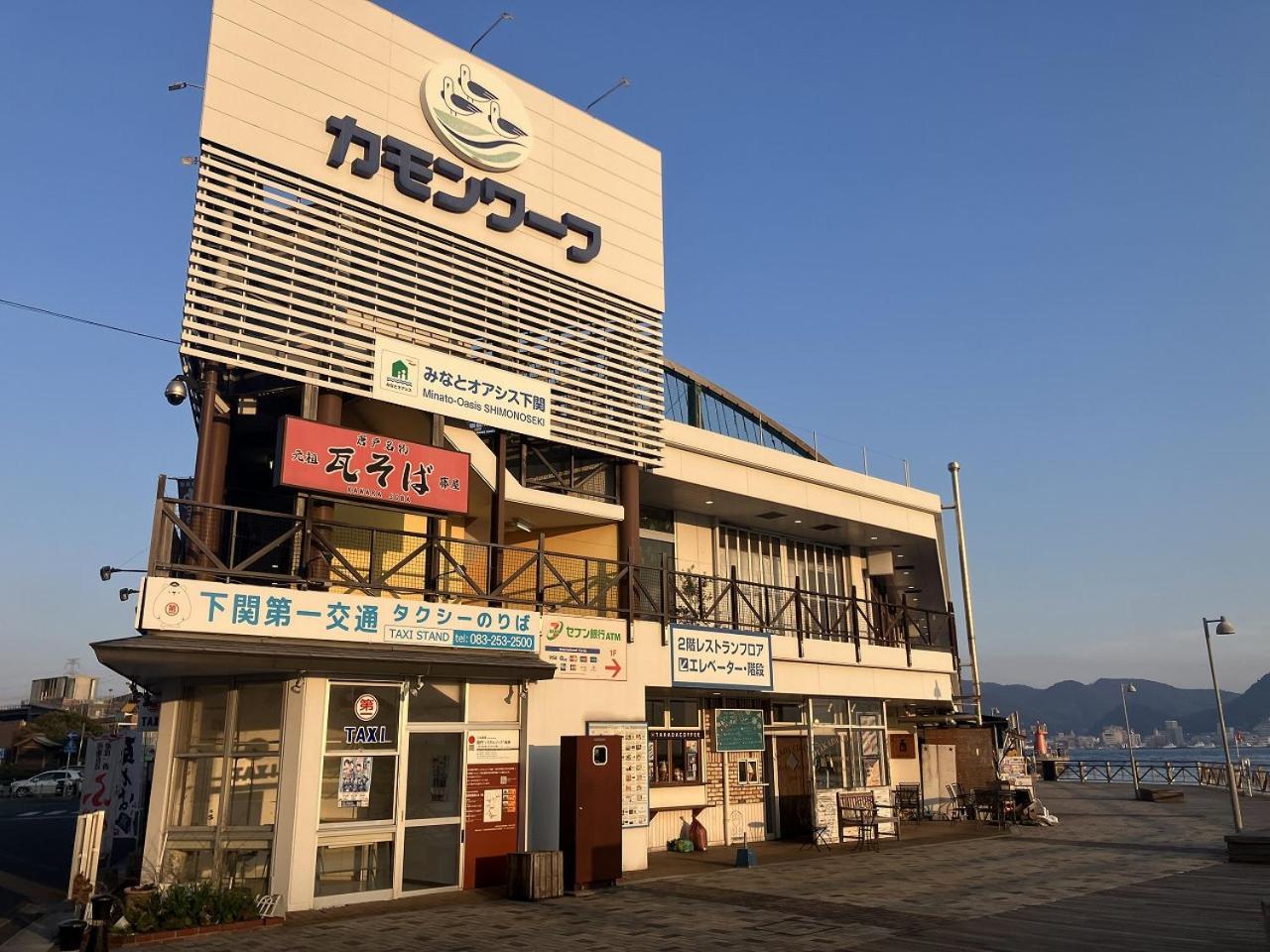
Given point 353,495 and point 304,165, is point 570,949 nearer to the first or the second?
point 353,495

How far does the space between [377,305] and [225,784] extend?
7.59 metres

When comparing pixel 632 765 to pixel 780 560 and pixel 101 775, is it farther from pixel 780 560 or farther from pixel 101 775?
pixel 780 560

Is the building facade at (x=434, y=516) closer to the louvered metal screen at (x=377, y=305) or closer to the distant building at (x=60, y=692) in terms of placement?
the louvered metal screen at (x=377, y=305)

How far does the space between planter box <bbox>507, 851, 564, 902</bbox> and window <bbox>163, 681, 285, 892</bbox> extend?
3.30 metres

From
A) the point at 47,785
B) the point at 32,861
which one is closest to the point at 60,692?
the point at 47,785

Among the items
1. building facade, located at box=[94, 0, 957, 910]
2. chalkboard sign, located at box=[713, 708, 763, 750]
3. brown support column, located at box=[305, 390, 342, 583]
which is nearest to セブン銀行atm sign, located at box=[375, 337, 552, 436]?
building facade, located at box=[94, 0, 957, 910]

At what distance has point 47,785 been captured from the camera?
43.3 meters

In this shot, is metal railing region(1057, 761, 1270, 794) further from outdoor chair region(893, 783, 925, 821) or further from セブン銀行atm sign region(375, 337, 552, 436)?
セブン銀行atm sign region(375, 337, 552, 436)

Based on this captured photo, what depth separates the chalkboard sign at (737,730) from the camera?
1956 cm

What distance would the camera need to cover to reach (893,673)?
22.2 metres

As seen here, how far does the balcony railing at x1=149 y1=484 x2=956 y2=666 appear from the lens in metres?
12.4

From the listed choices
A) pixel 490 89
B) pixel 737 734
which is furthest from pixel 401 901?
pixel 490 89

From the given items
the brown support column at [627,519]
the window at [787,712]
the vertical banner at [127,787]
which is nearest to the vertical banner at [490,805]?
the brown support column at [627,519]

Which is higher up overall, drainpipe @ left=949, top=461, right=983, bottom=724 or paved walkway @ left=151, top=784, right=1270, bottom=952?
drainpipe @ left=949, top=461, right=983, bottom=724
